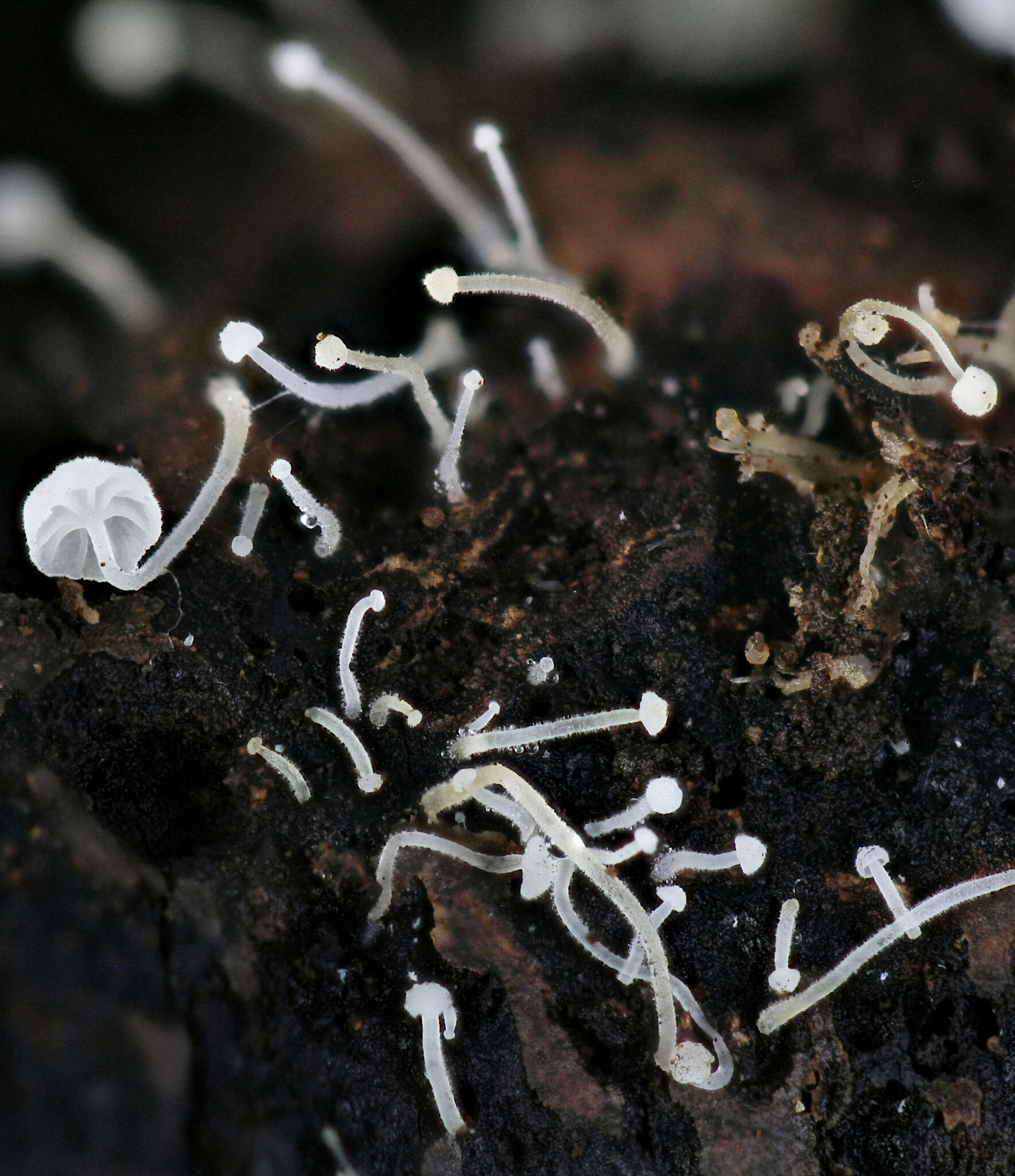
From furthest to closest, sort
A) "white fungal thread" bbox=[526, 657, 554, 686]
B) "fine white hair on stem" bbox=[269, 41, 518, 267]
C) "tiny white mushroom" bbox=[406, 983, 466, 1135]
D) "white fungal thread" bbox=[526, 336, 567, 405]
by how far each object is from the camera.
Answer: "fine white hair on stem" bbox=[269, 41, 518, 267], "white fungal thread" bbox=[526, 336, 567, 405], "white fungal thread" bbox=[526, 657, 554, 686], "tiny white mushroom" bbox=[406, 983, 466, 1135]

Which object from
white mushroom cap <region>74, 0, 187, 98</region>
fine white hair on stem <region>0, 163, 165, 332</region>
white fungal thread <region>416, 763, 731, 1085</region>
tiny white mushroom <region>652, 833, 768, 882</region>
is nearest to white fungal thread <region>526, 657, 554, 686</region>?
white fungal thread <region>416, 763, 731, 1085</region>

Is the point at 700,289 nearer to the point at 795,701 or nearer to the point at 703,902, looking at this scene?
the point at 795,701

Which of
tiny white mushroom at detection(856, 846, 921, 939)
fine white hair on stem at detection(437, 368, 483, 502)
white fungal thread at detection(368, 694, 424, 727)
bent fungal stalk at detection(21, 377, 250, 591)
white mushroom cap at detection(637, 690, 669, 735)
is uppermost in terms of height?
bent fungal stalk at detection(21, 377, 250, 591)

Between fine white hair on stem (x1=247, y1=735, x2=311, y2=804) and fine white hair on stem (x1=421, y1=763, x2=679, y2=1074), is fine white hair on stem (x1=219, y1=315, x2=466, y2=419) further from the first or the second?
fine white hair on stem (x1=421, y1=763, x2=679, y2=1074)

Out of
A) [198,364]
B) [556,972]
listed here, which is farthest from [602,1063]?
[198,364]

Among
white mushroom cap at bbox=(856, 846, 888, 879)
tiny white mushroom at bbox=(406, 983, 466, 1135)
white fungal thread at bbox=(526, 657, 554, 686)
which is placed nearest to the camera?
tiny white mushroom at bbox=(406, 983, 466, 1135)

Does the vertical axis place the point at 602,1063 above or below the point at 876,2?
below

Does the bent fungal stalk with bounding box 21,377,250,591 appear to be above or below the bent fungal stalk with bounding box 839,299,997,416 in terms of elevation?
above

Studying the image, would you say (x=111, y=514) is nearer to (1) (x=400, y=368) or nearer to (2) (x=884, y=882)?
(1) (x=400, y=368)
